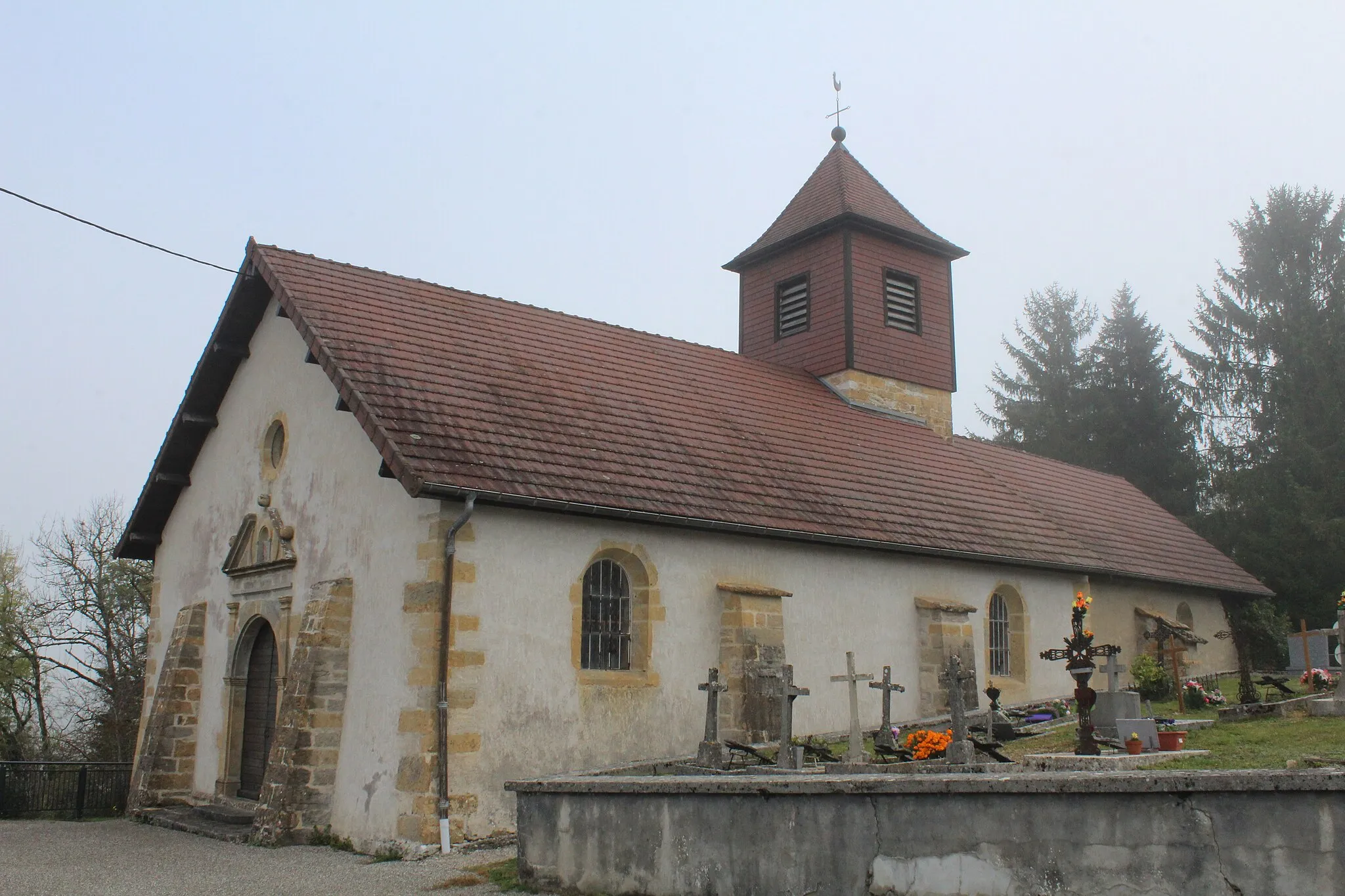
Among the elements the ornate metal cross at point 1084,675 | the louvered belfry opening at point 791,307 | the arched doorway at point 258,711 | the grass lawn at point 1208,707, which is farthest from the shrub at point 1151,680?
the arched doorway at point 258,711

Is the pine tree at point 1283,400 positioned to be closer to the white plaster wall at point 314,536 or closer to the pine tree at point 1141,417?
the pine tree at point 1141,417

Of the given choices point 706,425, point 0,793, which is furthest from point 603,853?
point 0,793

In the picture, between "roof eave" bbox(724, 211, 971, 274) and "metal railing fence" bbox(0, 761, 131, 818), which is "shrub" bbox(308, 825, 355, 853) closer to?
"metal railing fence" bbox(0, 761, 131, 818)

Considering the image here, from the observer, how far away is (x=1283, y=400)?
35.4m

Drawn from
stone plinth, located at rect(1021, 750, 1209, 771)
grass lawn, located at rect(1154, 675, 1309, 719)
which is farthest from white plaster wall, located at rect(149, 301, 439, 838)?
grass lawn, located at rect(1154, 675, 1309, 719)

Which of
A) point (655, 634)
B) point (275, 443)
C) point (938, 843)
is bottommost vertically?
point (938, 843)

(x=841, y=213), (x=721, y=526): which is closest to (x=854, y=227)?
(x=841, y=213)

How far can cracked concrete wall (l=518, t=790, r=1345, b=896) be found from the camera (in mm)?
6277

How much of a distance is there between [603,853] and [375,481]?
240 inches

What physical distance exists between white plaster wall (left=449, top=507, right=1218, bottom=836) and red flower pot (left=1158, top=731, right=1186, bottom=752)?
462 cm

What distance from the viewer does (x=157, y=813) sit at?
15703 mm

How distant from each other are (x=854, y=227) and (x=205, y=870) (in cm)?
1687

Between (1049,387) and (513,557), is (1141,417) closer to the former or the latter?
(1049,387)

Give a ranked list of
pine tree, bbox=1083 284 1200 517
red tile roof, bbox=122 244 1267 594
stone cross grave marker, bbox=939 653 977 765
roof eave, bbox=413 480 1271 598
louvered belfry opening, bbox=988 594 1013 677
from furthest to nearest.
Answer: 1. pine tree, bbox=1083 284 1200 517
2. louvered belfry opening, bbox=988 594 1013 677
3. red tile roof, bbox=122 244 1267 594
4. roof eave, bbox=413 480 1271 598
5. stone cross grave marker, bbox=939 653 977 765
